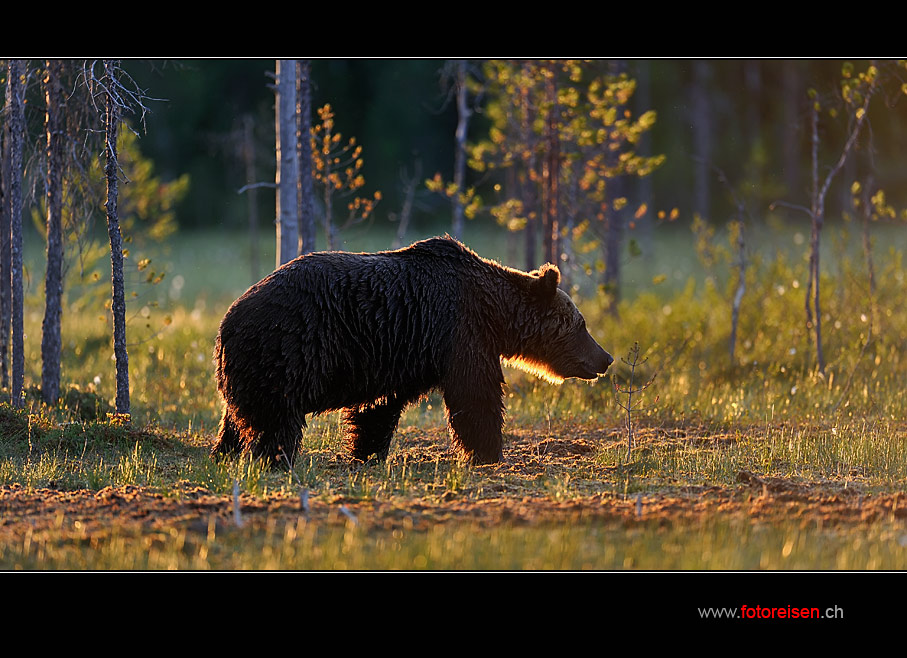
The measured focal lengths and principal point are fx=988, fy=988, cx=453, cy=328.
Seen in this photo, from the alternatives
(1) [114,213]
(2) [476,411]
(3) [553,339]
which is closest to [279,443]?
(2) [476,411]

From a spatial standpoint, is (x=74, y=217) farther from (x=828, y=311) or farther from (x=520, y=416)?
(x=828, y=311)

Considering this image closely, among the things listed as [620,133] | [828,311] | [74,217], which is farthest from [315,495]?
[828,311]

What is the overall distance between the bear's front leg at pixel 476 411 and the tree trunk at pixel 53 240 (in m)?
4.74

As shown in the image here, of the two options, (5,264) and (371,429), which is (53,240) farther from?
(371,429)

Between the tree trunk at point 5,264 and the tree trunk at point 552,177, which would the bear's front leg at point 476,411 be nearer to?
the tree trunk at point 552,177

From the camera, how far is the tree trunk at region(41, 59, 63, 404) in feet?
34.3

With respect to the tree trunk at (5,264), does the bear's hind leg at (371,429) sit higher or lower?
lower

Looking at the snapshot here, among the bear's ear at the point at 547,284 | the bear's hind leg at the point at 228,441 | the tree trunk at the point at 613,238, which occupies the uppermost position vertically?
the tree trunk at the point at 613,238

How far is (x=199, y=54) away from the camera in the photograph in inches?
352

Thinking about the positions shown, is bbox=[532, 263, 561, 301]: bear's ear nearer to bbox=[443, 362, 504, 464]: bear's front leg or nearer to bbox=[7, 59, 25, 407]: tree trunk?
bbox=[443, 362, 504, 464]: bear's front leg

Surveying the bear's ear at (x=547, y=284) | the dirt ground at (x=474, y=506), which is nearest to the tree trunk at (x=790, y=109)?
the bear's ear at (x=547, y=284)

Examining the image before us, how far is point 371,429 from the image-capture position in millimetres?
8789

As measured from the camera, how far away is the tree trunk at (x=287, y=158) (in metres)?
11.4

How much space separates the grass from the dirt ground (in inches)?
1.1
